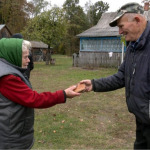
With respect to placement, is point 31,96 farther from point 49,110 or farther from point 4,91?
point 49,110

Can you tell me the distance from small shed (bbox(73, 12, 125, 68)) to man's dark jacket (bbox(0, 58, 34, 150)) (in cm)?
1706

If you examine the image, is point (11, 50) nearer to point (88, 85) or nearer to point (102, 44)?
point (88, 85)

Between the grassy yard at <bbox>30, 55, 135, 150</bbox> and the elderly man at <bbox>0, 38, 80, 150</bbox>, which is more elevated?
the elderly man at <bbox>0, 38, 80, 150</bbox>

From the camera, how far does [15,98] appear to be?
2236mm

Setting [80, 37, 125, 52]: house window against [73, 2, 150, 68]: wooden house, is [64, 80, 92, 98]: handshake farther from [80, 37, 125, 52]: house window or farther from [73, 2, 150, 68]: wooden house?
[80, 37, 125, 52]: house window

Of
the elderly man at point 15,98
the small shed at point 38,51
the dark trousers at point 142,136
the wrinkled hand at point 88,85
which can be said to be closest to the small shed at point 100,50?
the small shed at point 38,51

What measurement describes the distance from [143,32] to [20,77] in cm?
153

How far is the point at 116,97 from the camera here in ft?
26.3

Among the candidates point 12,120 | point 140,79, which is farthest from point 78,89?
point 12,120

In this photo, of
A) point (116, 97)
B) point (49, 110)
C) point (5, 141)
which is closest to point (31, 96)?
point (5, 141)

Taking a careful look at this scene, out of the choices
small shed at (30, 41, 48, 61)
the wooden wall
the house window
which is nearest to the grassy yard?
the wooden wall

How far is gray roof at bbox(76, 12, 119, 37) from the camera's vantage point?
2048cm

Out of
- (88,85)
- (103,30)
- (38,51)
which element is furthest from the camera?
(38,51)

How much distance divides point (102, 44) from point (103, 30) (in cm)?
226
